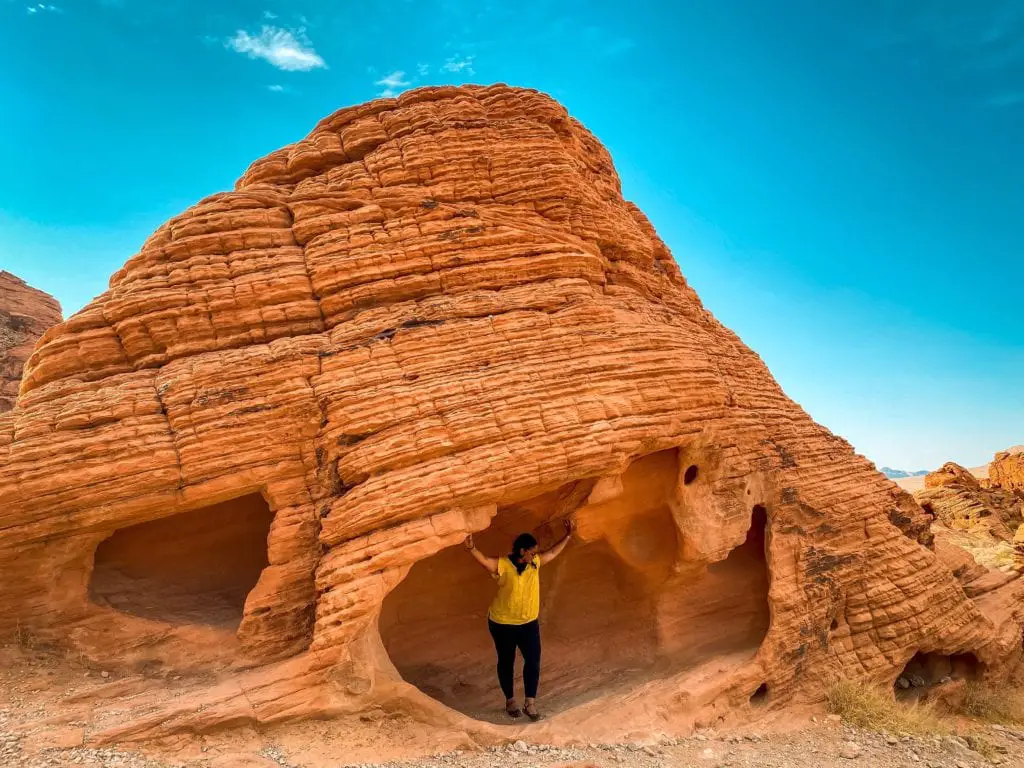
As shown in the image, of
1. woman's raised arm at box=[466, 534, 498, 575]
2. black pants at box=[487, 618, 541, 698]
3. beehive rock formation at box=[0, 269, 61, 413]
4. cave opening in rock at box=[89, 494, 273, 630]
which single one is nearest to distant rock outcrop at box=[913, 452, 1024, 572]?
black pants at box=[487, 618, 541, 698]

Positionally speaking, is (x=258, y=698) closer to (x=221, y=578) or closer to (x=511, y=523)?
(x=221, y=578)

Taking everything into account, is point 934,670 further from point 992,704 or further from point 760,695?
point 760,695

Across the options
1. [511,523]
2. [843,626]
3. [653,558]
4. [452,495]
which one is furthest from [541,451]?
[843,626]

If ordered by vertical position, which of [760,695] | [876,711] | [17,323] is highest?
[17,323]

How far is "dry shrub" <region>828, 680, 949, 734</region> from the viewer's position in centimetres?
878

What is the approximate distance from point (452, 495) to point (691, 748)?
437 cm

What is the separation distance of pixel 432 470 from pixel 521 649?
8.73ft

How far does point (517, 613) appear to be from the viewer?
779cm

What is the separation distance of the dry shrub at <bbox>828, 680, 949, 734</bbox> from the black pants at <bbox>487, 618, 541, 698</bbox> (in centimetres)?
484

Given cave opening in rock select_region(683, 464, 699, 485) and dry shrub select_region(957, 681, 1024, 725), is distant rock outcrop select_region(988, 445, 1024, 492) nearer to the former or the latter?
dry shrub select_region(957, 681, 1024, 725)

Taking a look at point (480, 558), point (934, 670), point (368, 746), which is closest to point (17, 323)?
point (480, 558)

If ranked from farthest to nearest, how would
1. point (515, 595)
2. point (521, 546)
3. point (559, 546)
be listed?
point (559, 546), point (521, 546), point (515, 595)

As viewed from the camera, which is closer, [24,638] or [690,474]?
[24,638]

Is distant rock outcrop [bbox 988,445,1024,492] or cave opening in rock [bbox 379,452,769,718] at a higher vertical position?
distant rock outcrop [bbox 988,445,1024,492]
